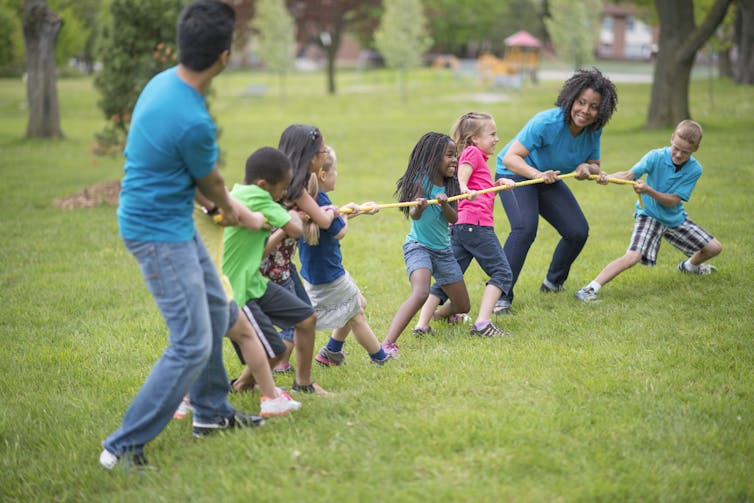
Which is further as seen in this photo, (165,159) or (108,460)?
(108,460)

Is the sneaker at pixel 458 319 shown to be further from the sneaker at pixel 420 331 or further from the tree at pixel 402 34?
the tree at pixel 402 34

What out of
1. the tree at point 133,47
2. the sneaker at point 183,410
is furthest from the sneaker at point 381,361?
the tree at point 133,47

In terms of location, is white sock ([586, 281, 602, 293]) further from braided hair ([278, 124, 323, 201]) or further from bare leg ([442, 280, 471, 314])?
braided hair ([278, 124, 323, 201])

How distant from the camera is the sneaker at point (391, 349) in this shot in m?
5.92

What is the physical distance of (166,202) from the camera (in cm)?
396

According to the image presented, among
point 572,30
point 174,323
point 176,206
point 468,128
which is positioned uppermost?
point 572,30

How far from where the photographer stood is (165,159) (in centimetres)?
386

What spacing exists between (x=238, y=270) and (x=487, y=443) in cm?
169

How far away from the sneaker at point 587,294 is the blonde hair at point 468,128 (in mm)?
1714

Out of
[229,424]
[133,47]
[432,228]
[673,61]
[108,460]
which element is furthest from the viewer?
[673,61]

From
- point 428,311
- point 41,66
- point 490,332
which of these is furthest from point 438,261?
point 41,66

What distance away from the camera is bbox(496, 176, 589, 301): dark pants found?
23.7 feet

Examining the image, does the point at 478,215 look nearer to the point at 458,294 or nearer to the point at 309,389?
the point at 458,294

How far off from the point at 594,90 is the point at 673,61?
13.4 metres
